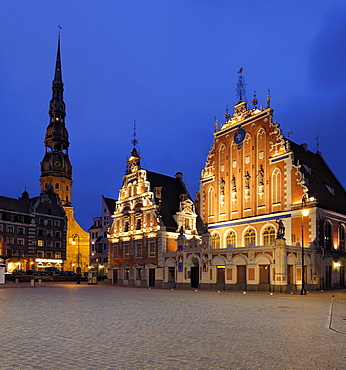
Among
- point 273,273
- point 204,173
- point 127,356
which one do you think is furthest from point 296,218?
point 127,356

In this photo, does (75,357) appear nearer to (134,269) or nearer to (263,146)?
(263,146)

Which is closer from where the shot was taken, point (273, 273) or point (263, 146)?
point (273, 273)

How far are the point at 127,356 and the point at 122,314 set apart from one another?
905cm

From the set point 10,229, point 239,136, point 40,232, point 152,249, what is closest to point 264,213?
point 239,136

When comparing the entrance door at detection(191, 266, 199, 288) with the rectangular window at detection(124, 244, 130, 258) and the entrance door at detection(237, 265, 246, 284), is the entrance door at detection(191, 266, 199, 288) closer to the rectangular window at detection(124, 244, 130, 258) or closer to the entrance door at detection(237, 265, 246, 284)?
the entrance door at detection(237, 265, 246, 284)

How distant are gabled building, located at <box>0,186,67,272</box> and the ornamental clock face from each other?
1952 inches

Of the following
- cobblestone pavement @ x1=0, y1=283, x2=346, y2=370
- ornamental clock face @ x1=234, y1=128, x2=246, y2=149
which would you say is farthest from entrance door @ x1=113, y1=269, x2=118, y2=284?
cobblestone pavement @ x1=0, y1=283, x2=346, y2=370

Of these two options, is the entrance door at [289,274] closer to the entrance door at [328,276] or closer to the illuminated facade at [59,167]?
the entrance door at [328,276]

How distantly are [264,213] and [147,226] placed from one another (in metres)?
15.3

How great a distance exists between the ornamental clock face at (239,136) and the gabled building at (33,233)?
49588mm

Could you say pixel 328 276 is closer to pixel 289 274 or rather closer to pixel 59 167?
pixel 289 274

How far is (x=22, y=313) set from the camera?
62.0 feet

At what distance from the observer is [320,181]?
157ft

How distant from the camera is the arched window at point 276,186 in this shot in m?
44.8
